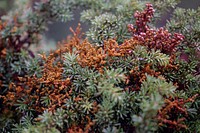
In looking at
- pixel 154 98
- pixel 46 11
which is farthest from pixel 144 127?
pixel 46 11

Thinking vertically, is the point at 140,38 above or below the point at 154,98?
above

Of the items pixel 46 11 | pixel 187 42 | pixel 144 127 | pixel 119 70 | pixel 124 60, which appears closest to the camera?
pixel 144 127

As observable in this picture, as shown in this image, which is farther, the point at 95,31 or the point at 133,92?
the point at 95,31

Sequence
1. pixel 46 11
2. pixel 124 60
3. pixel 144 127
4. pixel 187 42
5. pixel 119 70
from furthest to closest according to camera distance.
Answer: pixel 46 11 → pixel 187 42 → pixel 124 60 → pixel 119 70 → pixel 144 127

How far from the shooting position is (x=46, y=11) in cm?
178

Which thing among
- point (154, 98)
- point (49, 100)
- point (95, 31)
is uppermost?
point (95, 31)

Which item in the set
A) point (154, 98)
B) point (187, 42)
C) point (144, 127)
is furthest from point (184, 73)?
point (144, 127)

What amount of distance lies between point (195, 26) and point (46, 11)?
0.90 metres

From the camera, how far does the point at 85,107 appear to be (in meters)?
1.09

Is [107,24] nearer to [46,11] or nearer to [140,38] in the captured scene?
[140,38]

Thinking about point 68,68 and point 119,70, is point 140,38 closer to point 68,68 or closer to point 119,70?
point 119,70

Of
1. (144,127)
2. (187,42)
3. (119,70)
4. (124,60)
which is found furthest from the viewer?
(187,42)

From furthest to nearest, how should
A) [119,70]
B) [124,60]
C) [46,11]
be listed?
[46,11] → [124,60] → [119,70]

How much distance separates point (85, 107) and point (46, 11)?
89 centimetres
